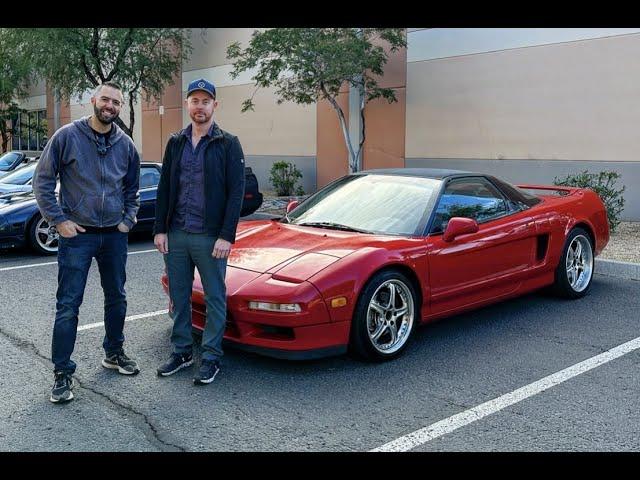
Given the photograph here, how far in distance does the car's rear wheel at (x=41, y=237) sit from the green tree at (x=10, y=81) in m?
12.8

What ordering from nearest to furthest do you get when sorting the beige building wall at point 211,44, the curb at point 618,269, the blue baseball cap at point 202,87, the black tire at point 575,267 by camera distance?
1. the blue baseball cap at point 202,87
2. the black tire at point 575,267
3. the curb at point 618,269
4. the beige building wall at point 211,44

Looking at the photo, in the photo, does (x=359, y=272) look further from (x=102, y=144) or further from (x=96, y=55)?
(x=96, y=55)

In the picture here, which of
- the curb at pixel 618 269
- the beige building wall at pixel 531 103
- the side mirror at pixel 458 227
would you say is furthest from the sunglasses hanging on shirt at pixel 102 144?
the beige building wall at pixel 531 103

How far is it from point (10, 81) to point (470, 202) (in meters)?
26.7

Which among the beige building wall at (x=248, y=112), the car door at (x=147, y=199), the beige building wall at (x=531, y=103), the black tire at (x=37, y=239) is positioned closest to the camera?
the black tire at (x=37, y=239)

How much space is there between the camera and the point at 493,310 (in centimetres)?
600

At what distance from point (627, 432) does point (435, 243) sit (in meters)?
1.90

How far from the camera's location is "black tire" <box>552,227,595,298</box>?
245 inches

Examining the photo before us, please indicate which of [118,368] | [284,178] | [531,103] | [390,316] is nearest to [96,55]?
[284,178]

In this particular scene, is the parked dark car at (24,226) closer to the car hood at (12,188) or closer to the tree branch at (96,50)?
the car hood at (12,188)

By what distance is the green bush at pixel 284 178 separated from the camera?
17250mm
